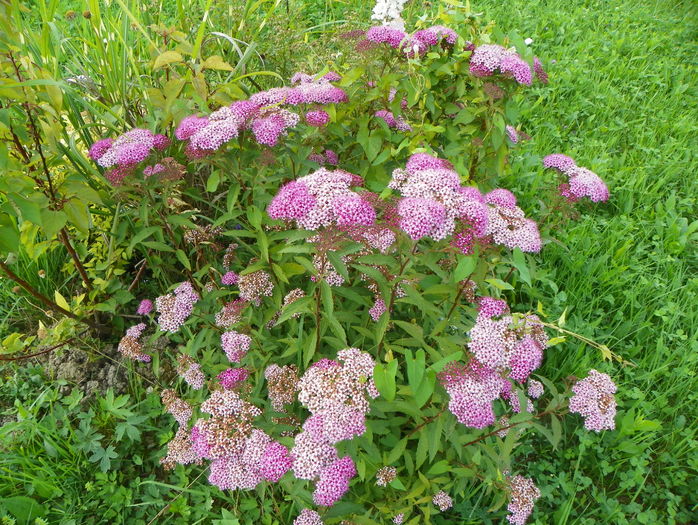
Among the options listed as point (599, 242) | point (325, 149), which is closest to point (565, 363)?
point (599, 242)

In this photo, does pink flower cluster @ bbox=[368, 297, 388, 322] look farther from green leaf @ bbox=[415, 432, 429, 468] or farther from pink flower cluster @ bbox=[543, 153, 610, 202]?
pink flower cluster @ bbox=[543, 153, 610, 202]

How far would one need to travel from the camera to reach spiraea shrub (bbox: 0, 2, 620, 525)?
1468 mm

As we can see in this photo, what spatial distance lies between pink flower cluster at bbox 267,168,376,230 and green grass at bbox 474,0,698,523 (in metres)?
1.40

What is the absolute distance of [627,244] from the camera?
2.83 metres

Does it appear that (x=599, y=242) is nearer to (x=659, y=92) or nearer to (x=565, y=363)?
(x=565, y=363)

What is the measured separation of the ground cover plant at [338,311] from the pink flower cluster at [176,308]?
0.01 m

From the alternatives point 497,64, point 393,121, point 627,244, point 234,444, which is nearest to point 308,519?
point 234,444

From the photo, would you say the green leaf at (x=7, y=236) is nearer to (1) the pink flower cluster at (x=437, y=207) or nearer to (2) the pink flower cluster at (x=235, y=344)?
(2) the pink flower cluster at (x=235, y=344)

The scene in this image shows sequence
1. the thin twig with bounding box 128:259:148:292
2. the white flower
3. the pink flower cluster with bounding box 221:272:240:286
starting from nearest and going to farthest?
the pink flower cluster with bounding box 221:272:240:286 → the thin twig with bounding box 128:259:148:292 → the white flower

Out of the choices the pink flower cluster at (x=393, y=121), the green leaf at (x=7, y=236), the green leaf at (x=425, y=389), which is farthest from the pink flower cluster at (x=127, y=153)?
the green leaf at (x=425, y=389)

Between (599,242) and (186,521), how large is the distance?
272 centimetres

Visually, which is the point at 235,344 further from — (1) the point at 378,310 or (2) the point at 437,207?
(2) the point at 437,207

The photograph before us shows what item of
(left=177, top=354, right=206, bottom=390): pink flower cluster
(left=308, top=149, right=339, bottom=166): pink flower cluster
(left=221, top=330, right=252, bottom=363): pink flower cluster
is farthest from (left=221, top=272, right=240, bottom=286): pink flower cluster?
(left=308, top=149, right=339, bottom=166): pink flower cluster

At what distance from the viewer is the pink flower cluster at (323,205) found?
54.5 inches
